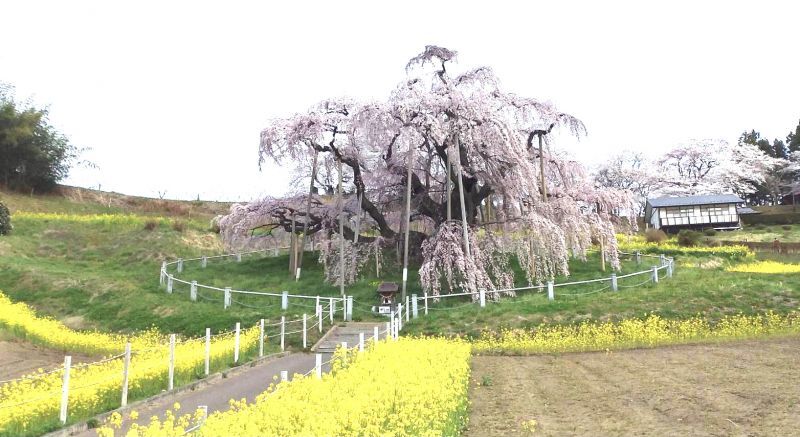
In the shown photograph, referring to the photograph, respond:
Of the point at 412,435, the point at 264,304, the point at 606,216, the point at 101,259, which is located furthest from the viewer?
the point at 101,259

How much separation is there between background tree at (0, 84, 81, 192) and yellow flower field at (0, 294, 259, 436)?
35528mm

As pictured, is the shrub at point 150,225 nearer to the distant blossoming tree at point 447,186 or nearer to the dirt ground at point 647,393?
the distant blossoming tree at point 447,186

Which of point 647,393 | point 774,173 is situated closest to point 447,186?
point 647,393

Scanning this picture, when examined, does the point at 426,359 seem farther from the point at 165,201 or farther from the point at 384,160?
the point at 165,201

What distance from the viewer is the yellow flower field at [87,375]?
818 cm

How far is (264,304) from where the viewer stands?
76.6 ft

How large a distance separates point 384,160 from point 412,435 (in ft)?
75.7

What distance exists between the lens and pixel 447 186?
2473cm

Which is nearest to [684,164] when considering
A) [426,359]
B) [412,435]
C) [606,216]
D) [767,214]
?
[767,214]

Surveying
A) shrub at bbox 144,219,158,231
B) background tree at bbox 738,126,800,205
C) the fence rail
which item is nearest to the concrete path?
the fence rail

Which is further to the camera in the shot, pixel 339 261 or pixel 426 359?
pixel 339 261

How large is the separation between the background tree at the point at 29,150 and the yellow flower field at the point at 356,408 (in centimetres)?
5246

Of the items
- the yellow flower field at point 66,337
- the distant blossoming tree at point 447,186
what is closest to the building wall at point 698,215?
the distant blossoming tree at point 447,186

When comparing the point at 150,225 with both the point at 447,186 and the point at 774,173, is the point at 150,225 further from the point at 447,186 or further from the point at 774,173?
the point at 774,173
